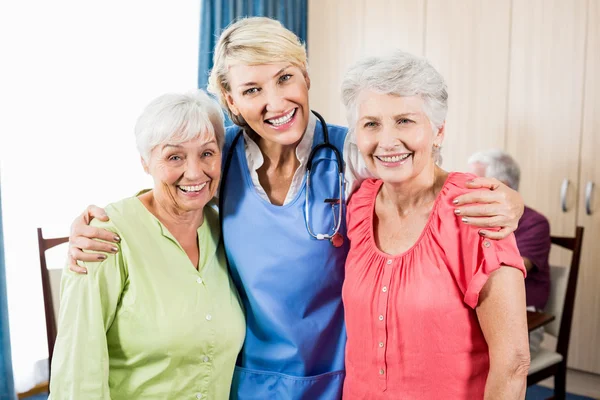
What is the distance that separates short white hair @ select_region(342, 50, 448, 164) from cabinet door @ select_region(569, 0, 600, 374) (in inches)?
95.3

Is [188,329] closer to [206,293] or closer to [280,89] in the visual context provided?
[206,293]

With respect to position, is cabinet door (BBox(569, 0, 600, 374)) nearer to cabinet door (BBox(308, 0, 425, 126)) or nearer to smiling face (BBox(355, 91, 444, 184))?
cabinet door (BBox(308, 0, 425, 126))

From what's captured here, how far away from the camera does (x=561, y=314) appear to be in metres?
2.79

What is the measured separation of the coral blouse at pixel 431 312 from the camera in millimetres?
1161

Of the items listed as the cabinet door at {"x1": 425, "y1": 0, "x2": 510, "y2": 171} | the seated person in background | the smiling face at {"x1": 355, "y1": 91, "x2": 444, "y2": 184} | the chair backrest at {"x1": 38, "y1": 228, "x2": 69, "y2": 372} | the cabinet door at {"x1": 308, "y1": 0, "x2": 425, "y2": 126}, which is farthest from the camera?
the cabinet door at {"x1": 308, "y1": 0, "x2": 425, "y2": 126}

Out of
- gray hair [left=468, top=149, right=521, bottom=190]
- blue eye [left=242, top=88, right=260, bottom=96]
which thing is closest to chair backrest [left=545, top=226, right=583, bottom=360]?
gray hair [left=468, top=149, right=521, bottom=190]

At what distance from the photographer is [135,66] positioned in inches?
140

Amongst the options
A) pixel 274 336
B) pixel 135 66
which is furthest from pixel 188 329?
pixel 135 66

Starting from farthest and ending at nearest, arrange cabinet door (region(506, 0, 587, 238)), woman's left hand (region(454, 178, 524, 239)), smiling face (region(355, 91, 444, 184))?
cabinet door (region(506, 0, 587, 238))
smiling face (region(355, 91, 444, 184))
woman's left hand (region(454, 178, 524, 239))

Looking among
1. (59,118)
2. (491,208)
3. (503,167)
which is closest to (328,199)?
(491,208)

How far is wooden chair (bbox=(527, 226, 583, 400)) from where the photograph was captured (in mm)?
2686

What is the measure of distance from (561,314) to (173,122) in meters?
2.20

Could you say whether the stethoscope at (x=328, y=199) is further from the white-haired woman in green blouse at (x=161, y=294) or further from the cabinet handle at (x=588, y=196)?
the cabinet handle at (x=588, y=196)

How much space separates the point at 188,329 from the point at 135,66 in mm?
2552
